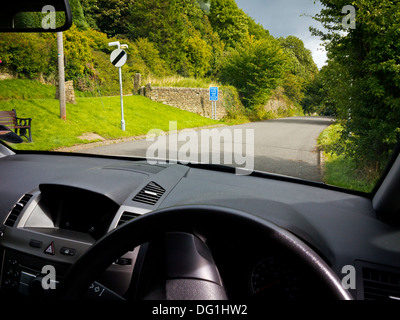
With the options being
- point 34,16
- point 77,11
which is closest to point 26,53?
point 77,11

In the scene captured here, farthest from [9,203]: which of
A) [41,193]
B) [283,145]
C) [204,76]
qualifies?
[204,76]

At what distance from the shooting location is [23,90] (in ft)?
29.3

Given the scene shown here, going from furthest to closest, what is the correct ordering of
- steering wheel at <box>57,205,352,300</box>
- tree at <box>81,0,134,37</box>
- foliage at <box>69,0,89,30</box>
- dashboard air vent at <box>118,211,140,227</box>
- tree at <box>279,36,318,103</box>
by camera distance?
tree at <box>81,0,134,37</box>
foliage at <box>69,0,89,30</box>
tree at <box>279,36,318,103</box>
dashboard air vent at <box>118,211,140,227</box>
steering wheel at <box>57,205,352,300</box>

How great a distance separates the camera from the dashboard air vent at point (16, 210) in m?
1.99

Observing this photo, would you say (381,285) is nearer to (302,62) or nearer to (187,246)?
(187,246)

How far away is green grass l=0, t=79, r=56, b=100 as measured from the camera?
785cm

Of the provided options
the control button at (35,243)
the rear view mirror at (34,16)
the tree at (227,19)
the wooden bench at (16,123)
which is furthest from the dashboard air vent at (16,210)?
the tree at (227,19)

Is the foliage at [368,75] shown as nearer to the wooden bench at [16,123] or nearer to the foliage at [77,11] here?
the foliage at [77,11]

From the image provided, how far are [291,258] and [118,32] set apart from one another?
13.7 m

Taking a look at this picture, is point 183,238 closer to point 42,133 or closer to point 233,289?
point 233,289

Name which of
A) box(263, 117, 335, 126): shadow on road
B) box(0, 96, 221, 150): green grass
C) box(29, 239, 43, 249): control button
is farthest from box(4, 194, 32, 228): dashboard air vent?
box(263, 117, 335, 126): shadow on road

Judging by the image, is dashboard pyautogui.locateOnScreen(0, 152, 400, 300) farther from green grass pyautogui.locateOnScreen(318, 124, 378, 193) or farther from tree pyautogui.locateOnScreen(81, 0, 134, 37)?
tree pyautogui.locateOnScreen(81, 0, 134, 37)

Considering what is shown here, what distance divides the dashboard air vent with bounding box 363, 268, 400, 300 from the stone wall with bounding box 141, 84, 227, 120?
1419cm

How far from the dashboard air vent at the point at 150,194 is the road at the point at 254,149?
2.73 metres
